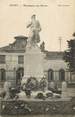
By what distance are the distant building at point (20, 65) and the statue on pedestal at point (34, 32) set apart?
24 cm

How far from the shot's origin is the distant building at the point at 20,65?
51.8ft

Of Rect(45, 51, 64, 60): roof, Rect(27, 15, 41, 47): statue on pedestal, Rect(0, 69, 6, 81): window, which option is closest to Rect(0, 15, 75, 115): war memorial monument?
Rect(27, 15, 41, 47): statue on pedestal

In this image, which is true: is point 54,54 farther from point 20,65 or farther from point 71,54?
point 71,54

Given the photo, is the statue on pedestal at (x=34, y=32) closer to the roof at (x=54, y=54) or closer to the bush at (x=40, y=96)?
the roof at (x=54, y=54)

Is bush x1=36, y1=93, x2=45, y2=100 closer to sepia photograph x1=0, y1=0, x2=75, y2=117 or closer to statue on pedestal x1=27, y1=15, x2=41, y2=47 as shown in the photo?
sepia photograph x1=0, y1=0, x2=75, y2=117

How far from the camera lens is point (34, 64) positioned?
15.7 meters

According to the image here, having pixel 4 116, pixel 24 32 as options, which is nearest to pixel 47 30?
pixel 24 32

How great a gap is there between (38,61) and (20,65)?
1.54m

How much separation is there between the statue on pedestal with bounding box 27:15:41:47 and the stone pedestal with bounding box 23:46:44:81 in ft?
0.79

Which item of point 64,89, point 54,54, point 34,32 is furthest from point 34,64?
point 64,89

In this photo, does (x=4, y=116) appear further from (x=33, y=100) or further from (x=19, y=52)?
(x=19, y=52)

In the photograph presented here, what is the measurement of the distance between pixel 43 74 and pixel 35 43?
1101 mm

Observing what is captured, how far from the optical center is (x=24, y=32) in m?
15.2

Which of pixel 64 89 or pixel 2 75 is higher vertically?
pixel 2 75
